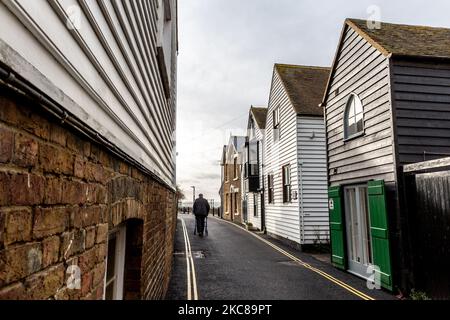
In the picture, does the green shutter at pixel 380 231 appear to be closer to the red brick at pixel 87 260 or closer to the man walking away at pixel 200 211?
the red brick at pixel 87 260

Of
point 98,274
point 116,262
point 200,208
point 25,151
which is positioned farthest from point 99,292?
point 200,208

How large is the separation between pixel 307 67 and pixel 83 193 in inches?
673

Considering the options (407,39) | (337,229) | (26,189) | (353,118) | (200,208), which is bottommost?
(337,229)

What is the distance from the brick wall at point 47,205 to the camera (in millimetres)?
1145

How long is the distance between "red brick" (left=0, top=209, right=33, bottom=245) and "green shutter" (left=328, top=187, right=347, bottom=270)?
9.38 m

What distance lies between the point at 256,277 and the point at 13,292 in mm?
7671

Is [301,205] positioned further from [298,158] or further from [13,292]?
[13,292]

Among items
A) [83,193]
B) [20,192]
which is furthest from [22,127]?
[83,193]

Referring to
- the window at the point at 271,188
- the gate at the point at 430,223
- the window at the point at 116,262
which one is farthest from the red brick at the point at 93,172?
the window at the point at 271,188

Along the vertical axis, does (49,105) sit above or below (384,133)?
below

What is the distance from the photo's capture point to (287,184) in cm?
1462

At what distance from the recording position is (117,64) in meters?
2.58
